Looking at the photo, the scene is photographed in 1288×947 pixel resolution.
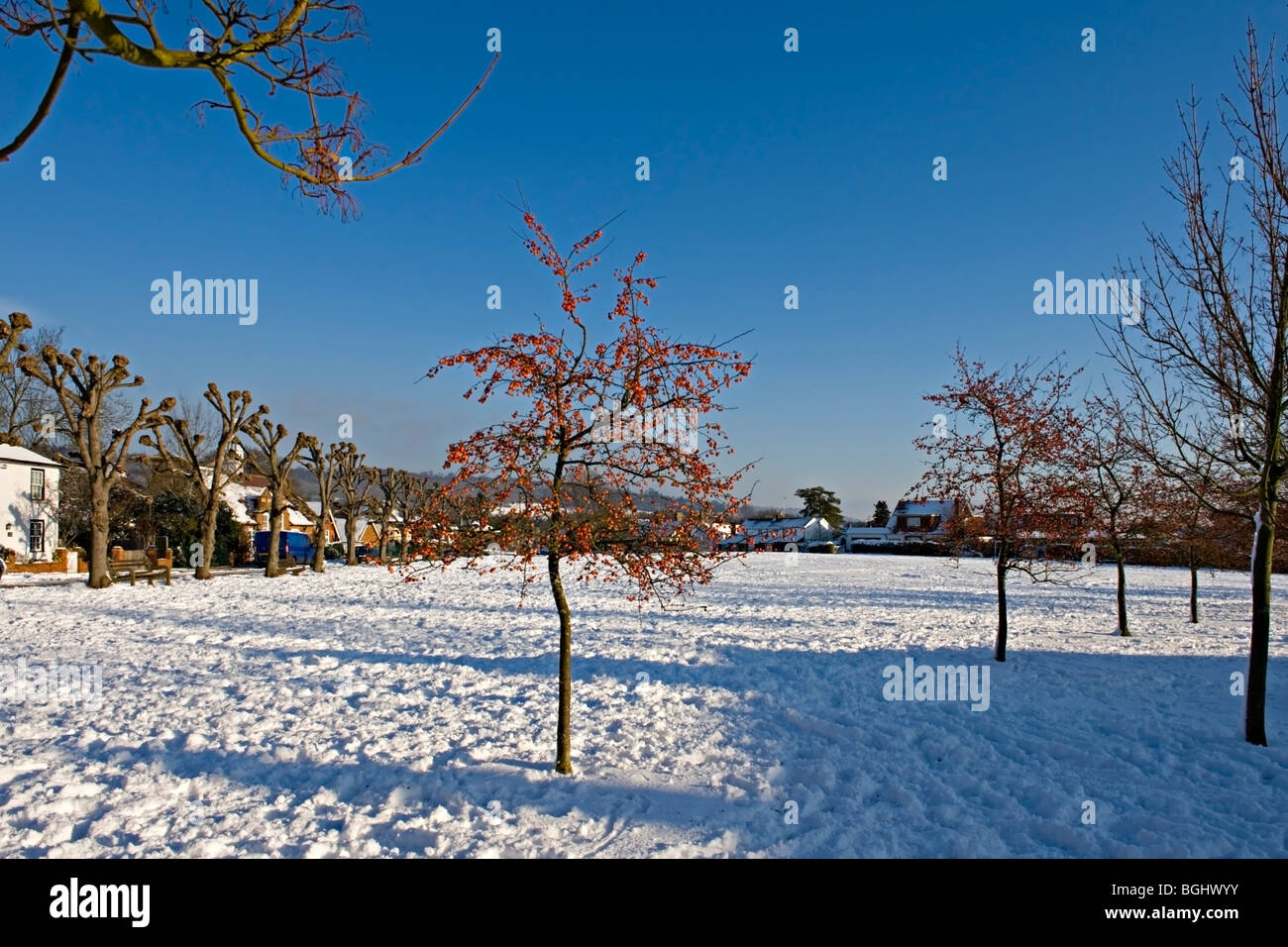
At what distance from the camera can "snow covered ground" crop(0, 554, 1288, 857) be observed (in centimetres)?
550

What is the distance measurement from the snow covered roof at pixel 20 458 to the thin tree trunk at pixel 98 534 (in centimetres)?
1708

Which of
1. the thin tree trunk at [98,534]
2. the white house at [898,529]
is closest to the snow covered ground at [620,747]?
the thin tree trunk at [98,534]

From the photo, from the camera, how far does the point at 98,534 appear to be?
22.0m

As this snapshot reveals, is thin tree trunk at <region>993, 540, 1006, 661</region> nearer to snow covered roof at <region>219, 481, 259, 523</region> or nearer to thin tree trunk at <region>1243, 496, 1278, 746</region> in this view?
thin tree trunk at <region>1243, 496, 1278, 746</region>

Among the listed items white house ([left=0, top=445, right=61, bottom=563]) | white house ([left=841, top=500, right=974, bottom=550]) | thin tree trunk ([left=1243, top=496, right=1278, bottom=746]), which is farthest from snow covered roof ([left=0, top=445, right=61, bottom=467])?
white house ([left=841, top=500, right=974, bottom=550])

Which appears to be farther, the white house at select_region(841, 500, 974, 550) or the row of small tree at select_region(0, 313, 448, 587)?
the white house at select_region(841, 500, 974, 550)

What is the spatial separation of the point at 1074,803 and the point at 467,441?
6361 millimetres

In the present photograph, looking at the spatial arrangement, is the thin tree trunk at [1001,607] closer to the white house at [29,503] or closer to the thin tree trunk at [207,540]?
the thin tree trunk at [207,540]

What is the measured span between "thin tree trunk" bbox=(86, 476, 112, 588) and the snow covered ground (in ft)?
24.0

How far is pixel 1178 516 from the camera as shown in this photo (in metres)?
17.8

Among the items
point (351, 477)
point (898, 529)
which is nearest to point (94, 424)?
point (351, 477)

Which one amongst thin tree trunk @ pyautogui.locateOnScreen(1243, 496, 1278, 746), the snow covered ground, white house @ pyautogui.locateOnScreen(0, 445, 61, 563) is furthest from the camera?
Answer: white house @ pyautogui.locateOnScreen(0, 445, 61, 563)

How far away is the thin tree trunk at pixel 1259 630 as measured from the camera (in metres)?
7.90

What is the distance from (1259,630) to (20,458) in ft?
151
